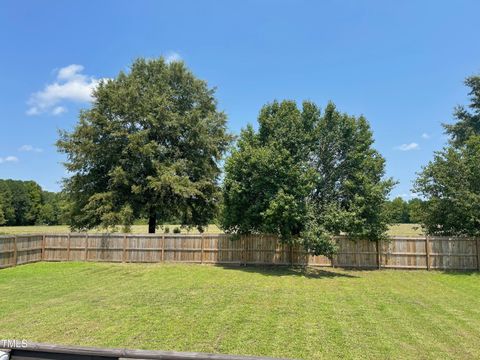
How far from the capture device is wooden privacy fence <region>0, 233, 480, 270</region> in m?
18.2

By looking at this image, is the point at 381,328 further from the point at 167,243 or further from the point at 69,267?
the point at 69,267

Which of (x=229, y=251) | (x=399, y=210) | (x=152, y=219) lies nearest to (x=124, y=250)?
(x=152, y=219)

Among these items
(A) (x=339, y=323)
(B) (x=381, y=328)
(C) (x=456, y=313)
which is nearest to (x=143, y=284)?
(A) (x=339, y=323)

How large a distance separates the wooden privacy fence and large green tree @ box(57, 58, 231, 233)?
9.61ft

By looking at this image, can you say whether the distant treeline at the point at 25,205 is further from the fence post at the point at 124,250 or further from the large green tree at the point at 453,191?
the large green tree at the point at 453,191

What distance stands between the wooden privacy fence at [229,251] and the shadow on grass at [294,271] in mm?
622

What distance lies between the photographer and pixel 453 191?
18281mm

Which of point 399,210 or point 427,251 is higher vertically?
point 399,210

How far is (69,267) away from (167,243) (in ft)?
16.7

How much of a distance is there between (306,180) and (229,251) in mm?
6175

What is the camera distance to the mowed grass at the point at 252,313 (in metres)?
6.66

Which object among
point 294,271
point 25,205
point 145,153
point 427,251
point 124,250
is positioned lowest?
point 294,271

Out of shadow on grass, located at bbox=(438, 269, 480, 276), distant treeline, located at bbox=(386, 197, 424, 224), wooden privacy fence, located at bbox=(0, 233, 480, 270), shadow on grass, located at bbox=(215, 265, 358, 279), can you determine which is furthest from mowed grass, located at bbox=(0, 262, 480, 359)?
distant treeline, located at bbox=(386, 197, 424, 224)

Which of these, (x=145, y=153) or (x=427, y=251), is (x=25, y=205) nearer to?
(x=145, y=153)
